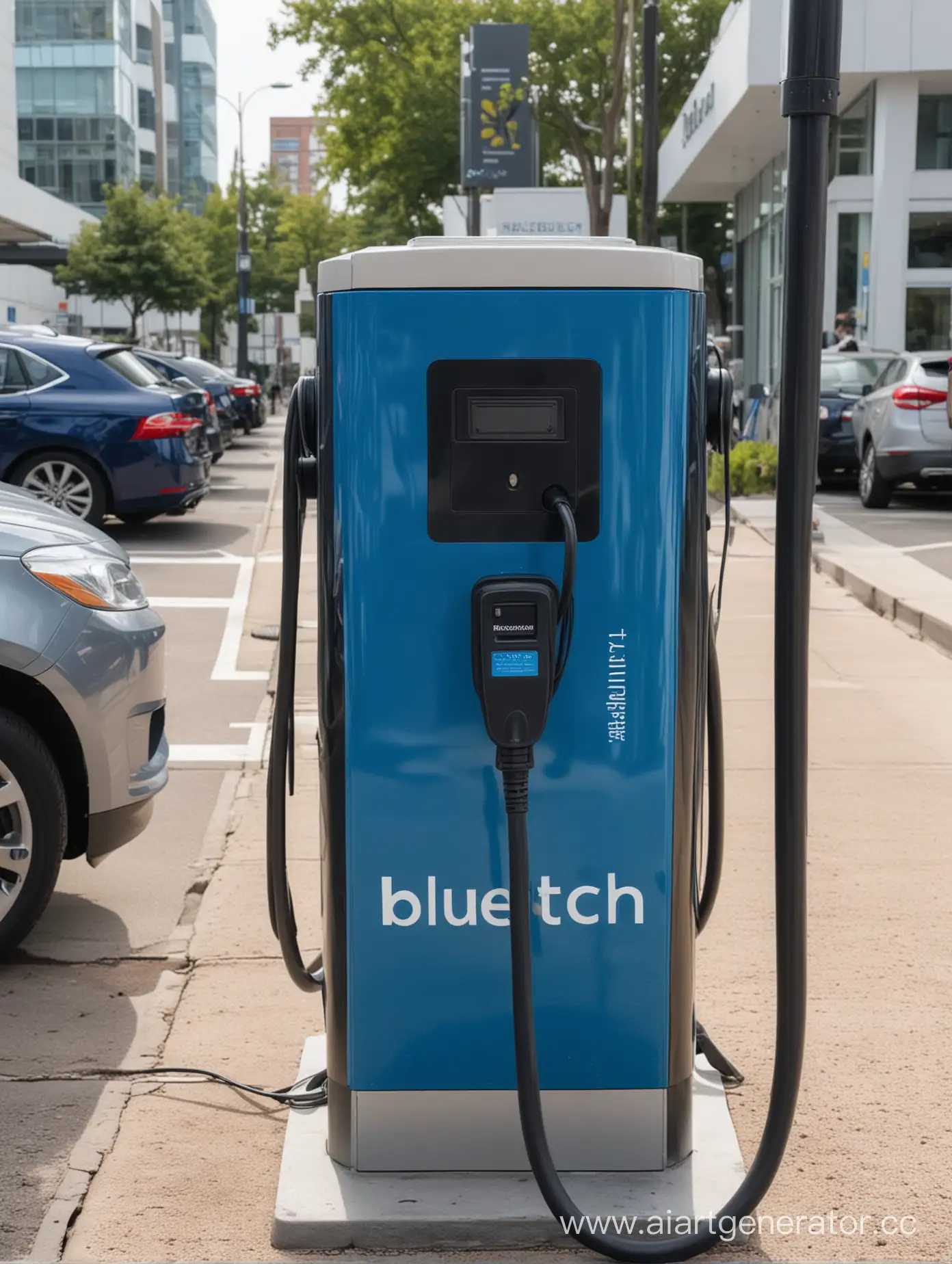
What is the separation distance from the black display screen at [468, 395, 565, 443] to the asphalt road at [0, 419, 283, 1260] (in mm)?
1671

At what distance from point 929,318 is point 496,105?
8289mm

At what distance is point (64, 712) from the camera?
14.9 feet

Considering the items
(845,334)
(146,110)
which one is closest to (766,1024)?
(845,334)

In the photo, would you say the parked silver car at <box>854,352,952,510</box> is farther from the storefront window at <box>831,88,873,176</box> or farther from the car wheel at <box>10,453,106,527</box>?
the storefront window at <box>831,88,873,176</box>

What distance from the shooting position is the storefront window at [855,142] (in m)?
27.4

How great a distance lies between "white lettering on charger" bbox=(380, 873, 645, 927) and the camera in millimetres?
3004

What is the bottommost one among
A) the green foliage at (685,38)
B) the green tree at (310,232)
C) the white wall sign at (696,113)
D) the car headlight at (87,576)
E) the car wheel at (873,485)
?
the car wheel at (873,485)

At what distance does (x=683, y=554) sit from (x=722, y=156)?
33220 millimetres

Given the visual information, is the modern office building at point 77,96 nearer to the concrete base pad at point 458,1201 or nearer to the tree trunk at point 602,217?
the tree trunk at point 602,217

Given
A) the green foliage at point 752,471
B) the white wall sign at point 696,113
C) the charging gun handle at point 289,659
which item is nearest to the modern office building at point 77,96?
the white wall sign at point 696,113

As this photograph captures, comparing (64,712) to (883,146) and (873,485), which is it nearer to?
(873,485)

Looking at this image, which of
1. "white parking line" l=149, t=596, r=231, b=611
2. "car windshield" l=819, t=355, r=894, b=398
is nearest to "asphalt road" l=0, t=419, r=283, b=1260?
"white parking line" l=149, t=596, r=231, b=611

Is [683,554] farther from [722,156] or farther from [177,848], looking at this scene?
[722,156]

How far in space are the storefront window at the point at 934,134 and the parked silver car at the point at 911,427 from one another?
10.9 metres
